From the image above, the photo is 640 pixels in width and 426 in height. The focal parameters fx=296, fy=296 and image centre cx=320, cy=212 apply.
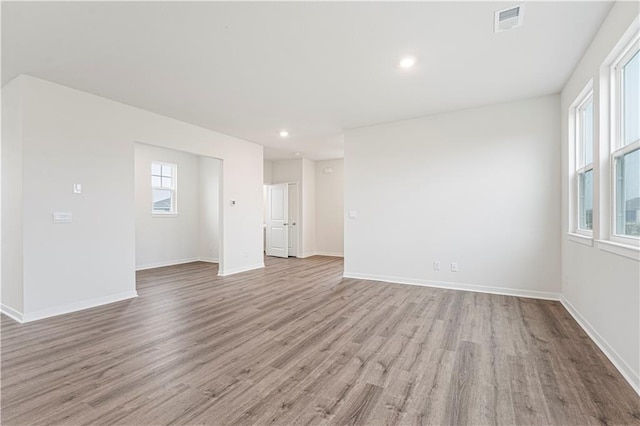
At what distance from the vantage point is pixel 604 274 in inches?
96.7

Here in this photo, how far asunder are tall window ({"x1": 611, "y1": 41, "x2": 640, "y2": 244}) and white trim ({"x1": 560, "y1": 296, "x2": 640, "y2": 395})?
88 cm

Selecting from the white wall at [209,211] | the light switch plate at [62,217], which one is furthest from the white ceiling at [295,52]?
the white wall at [209,211]

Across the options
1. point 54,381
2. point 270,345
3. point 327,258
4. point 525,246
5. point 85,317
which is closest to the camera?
point 54,381

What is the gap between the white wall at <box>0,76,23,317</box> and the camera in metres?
3.23

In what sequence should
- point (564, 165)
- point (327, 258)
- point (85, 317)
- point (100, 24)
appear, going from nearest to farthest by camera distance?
point (100, 24)
point (85, 317)
point (564, 165)
point (327, 258)

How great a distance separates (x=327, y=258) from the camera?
788cm

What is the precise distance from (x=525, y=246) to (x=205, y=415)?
14.0ft

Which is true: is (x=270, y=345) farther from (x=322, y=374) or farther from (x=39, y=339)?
(x=39, y=339)

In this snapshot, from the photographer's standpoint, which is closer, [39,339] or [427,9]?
[427,9]

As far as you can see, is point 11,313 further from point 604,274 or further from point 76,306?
point 604,274

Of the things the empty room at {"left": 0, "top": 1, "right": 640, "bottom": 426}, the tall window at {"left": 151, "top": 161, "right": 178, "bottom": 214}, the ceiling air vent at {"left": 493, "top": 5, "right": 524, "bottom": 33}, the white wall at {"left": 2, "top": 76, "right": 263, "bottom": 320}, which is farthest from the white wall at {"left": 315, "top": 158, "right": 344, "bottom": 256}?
the ceiling air vent at {"left": 493, "top": 5, "right": 524, "bottom": 33}

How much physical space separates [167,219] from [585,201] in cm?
743

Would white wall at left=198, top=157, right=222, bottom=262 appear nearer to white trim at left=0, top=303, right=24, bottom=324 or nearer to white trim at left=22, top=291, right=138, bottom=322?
white trim at left=22, top=291, right=138, bottom=322

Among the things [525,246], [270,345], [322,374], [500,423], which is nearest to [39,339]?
[270,345]
